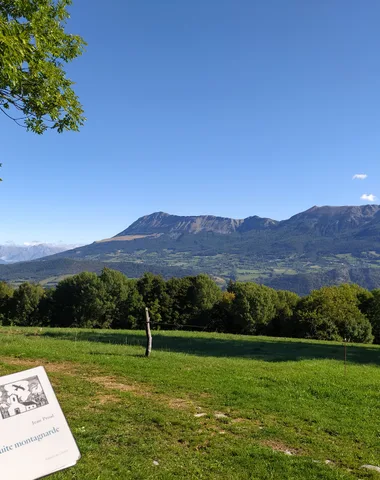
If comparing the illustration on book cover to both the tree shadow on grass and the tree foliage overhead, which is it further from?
the tree shadow on grass

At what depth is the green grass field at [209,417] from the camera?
28.5 ft

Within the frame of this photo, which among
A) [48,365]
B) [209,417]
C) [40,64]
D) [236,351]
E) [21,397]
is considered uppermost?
[40,64]

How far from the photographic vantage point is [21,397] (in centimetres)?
547

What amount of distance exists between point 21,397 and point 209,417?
826 cm

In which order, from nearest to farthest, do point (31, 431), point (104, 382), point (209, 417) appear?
1. point (31, 431)
2. point (209, 417)
3. point (104, 382)

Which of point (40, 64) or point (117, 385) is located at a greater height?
point (40, 64)

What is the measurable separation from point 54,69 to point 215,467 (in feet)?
39.7

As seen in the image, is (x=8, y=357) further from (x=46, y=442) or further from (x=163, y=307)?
(x=163, y=307)

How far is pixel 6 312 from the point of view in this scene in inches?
3472

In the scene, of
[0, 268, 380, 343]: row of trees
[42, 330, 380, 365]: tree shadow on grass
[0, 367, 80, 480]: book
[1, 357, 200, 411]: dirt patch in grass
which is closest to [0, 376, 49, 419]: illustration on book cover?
[0, 367, 80, 480]: book

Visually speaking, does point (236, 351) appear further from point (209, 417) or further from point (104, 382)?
point (209, 417)

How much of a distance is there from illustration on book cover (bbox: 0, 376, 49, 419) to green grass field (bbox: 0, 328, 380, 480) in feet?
11.3

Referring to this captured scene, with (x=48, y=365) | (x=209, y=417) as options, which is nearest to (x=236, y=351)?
(x=48, y=365)

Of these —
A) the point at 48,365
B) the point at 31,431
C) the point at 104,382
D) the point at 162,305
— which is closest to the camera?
the point at 31,431
